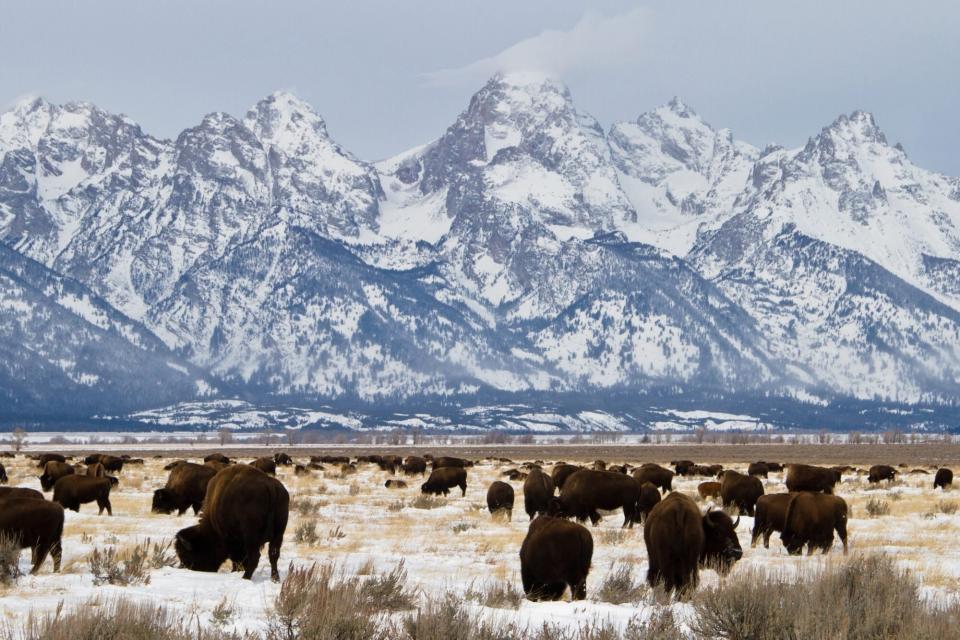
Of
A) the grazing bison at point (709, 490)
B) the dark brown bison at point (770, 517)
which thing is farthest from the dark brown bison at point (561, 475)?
the dark brown bison at point (770, 517)

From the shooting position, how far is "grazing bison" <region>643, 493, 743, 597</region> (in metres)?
15.0

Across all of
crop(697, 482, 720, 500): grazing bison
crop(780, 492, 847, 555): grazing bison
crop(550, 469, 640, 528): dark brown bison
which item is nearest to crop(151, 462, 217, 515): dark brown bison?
crop(550, 469, 640, 528): dark brown bison

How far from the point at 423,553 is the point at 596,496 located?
7.12 m

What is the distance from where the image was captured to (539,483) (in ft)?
94.6

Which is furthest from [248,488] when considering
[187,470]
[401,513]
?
[401,513]

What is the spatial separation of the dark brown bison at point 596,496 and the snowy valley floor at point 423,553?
1.77ft

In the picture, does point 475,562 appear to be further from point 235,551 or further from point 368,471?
point 368,471

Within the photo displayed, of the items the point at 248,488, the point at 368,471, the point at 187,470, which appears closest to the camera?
the point at 248,488

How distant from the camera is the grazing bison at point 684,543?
15000mm

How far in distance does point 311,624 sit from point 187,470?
62.6 feet

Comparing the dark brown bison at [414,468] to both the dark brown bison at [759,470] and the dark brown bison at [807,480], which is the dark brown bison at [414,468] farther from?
the dark brown bison at [807,480]

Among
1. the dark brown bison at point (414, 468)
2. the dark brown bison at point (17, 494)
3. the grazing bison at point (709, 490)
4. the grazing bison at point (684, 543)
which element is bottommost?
the dark brown bison at point (414, 468)

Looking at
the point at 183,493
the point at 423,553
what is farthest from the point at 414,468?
the point at 423,553

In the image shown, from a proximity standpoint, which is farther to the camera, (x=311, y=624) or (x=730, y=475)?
(x=730, y=475)
